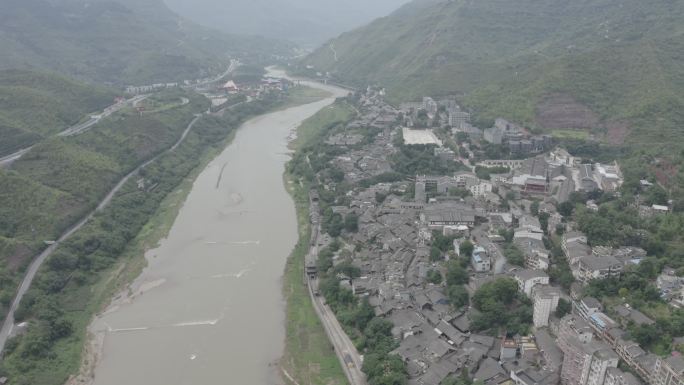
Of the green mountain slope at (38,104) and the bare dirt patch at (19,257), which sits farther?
the green mountain slope at (38,104)

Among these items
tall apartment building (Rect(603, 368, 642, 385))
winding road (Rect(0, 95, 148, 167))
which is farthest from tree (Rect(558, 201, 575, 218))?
winding road (Rect(0, 95, 148, 167))

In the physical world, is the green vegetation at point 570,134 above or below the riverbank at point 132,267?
above

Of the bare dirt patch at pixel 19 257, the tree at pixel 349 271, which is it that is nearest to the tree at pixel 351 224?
the tree at pixel 349 271

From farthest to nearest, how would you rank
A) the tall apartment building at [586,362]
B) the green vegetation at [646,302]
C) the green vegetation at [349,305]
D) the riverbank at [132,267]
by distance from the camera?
1. the riverbank at [132,267]
2. the green vegetation at [349,305]
3. the green vegetation at [646,302]
4. the tall apartment building at [586,362]

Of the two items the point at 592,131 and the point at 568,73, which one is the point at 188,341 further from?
the point at 568,73

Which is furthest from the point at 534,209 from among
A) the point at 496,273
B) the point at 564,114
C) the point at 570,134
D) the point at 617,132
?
the point at 564,114

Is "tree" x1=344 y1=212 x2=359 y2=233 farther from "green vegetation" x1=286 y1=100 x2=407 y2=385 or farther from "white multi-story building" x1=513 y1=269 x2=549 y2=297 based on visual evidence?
"white multi-story building" x1=513 y1=269 x2=549 y2=297

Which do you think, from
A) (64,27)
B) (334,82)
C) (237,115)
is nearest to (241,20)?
(64,27)

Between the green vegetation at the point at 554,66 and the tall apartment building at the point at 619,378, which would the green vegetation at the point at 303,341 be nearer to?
the tall apartment building at the point at 619,378
